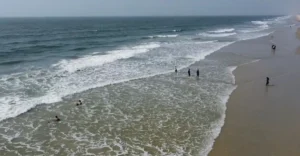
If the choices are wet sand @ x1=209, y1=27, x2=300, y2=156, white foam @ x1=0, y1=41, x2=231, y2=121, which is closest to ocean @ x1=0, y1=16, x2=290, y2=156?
white foam @ x1=0, y1=41, x2=231, y2=121

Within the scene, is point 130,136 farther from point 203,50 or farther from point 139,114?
point 203,50

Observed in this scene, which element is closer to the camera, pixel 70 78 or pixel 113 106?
pixel 113 106

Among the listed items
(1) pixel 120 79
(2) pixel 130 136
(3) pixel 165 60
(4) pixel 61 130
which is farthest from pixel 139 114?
(3) pixel 165 60

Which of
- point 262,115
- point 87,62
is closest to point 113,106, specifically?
point 262,115

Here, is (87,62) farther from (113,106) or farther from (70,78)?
(113,106)

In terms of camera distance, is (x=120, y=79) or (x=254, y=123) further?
(x=120, y=79)

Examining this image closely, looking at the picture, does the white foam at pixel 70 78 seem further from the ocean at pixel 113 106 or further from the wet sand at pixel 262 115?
the wet sand at pixel 262 115

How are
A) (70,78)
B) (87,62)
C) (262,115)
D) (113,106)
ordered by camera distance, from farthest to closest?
(87,62)
(70,78)
(113,106)
(262,115)

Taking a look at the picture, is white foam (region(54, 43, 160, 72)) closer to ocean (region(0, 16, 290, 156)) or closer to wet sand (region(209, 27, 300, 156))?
ocean (region(0, 16, 290, 156))
